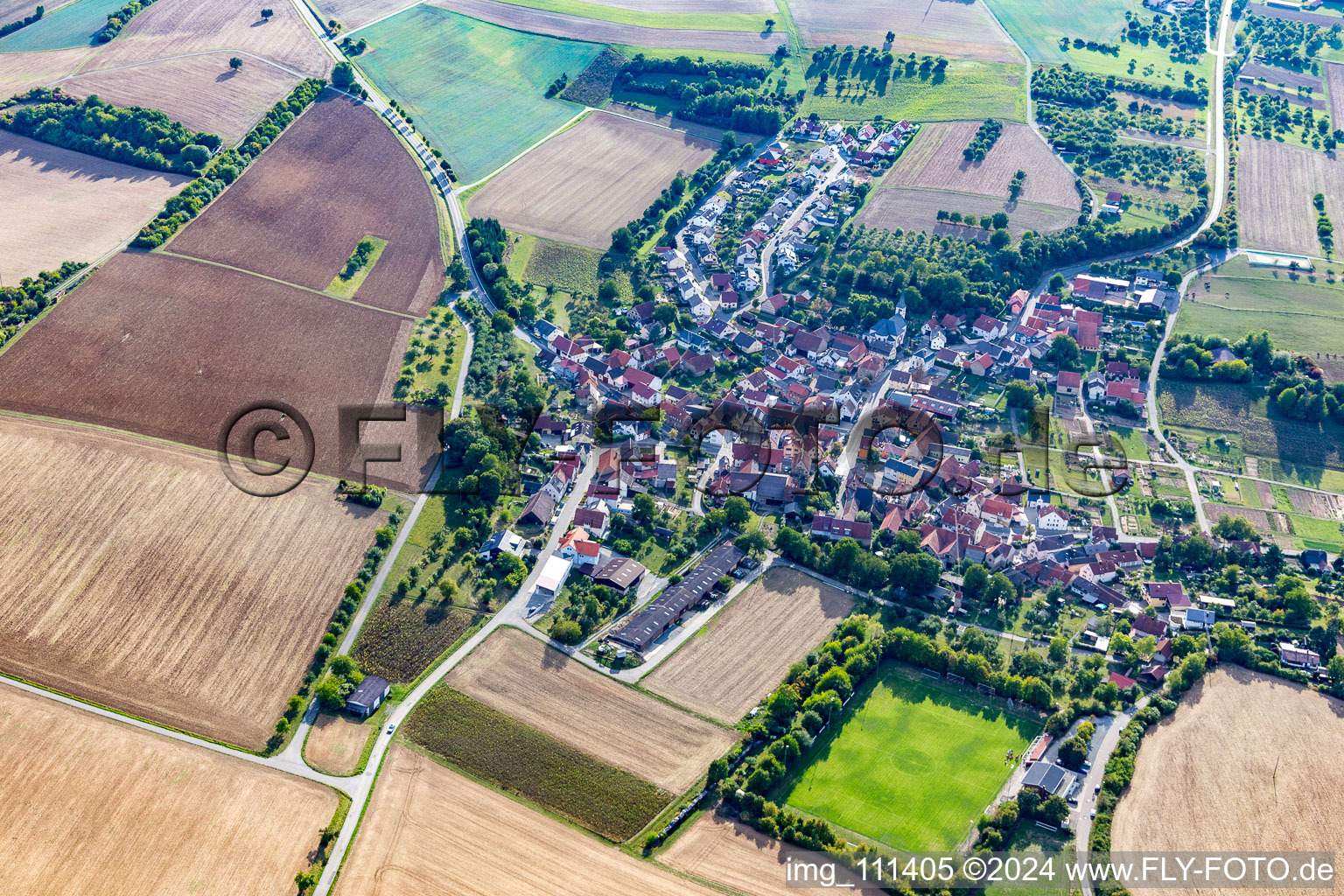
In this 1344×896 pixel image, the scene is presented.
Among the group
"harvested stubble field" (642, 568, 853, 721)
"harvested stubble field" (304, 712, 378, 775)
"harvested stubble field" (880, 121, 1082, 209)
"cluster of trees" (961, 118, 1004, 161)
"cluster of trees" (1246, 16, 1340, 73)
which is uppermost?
"cluster of trees" (1246, 16, 1340, 73)

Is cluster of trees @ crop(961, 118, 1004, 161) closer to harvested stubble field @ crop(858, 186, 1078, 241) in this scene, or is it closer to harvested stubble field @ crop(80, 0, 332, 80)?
harvested stubble field @ crop(858, 186, 1078, 241)

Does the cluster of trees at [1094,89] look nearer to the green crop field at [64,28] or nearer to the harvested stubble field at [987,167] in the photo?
the harvested stubble field at [987,167]

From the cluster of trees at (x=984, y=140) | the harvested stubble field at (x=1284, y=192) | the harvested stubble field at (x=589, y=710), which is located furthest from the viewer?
the cluster of trees at (x=984, y=140)

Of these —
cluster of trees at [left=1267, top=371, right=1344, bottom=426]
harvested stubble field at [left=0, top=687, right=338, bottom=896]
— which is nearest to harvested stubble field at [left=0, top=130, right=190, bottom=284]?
harvested stubble field at [left=0, top=687, right=338, bottom=896]

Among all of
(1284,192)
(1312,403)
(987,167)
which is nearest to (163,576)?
(1312,403)

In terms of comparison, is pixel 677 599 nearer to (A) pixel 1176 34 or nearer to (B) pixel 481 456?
(B) pixel 481 456

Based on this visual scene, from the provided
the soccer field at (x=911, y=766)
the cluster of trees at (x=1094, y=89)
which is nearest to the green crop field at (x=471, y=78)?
the cluster of trees at (x=1094, y=89)
